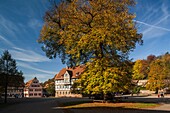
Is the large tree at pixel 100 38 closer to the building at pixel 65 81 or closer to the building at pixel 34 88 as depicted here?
the building at pixel 65 81

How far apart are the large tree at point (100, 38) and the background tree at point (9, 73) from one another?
22093 mm

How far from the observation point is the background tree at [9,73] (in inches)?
1957

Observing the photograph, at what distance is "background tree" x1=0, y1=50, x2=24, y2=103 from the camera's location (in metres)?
49.7

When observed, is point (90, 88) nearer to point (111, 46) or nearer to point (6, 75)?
point (111, 46)

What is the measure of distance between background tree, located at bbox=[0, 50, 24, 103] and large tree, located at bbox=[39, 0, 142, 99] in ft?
72.5

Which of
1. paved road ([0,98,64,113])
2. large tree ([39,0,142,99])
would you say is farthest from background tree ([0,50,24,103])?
large tree ([39,0,142,99])

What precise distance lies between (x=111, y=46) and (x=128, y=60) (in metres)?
3.87

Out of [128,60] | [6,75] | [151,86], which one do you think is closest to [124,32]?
[128,60]

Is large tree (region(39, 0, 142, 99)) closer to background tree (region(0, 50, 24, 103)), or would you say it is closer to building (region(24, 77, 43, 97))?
background tree (region(0, 50, 24, 103))

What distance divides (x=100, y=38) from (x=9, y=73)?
97.1 ft

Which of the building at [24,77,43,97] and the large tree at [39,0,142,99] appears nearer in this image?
the large tree at [39,0,142,99]

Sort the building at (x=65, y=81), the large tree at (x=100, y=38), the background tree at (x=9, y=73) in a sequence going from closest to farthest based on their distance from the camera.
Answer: the large tree at (x=100, y=38) → the background tree at (x=9, y=73) → the building at (x=65, y=81)

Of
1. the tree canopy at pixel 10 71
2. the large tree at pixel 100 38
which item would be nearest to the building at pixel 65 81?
the tree canopy at pixel 10 71

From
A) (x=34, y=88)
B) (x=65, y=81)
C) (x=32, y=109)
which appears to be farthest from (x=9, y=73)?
(x=34, y=88)
